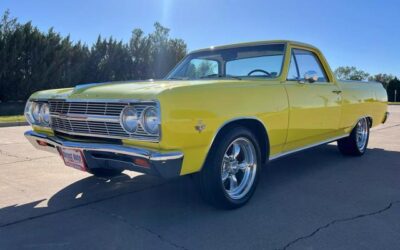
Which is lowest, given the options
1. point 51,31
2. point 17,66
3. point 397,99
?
point 397,99

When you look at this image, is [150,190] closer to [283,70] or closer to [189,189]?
[189,189]

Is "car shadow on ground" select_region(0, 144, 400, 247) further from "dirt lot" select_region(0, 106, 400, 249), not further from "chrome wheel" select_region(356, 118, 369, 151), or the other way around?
"chrome wheel" select_region(356, 118, 369, 151)

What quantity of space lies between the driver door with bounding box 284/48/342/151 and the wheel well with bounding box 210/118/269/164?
1.38ft

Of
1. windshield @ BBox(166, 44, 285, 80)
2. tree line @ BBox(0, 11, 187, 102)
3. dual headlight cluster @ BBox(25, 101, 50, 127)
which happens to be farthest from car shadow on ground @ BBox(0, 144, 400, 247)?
tree line @ BBox(0, 11, 187, 102)

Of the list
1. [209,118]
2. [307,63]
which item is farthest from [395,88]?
[209,118]

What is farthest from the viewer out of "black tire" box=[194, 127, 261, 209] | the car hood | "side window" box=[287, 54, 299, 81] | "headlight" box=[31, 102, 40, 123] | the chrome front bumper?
"side window" box=[287, 54, 299, 81]

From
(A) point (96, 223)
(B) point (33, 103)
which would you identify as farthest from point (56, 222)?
(B) point (33, 103)

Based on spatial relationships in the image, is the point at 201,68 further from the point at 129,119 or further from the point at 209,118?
the point at 129,119

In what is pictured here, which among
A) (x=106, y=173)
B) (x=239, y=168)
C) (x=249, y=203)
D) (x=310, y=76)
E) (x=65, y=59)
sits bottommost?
(x=249, y=203)

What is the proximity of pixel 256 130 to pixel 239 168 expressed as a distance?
17.1 inches

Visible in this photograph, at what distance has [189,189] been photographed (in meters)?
4.45

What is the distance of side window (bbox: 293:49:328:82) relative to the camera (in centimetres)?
482

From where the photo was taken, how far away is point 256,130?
13.0 feet

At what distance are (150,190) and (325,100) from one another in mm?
2574
